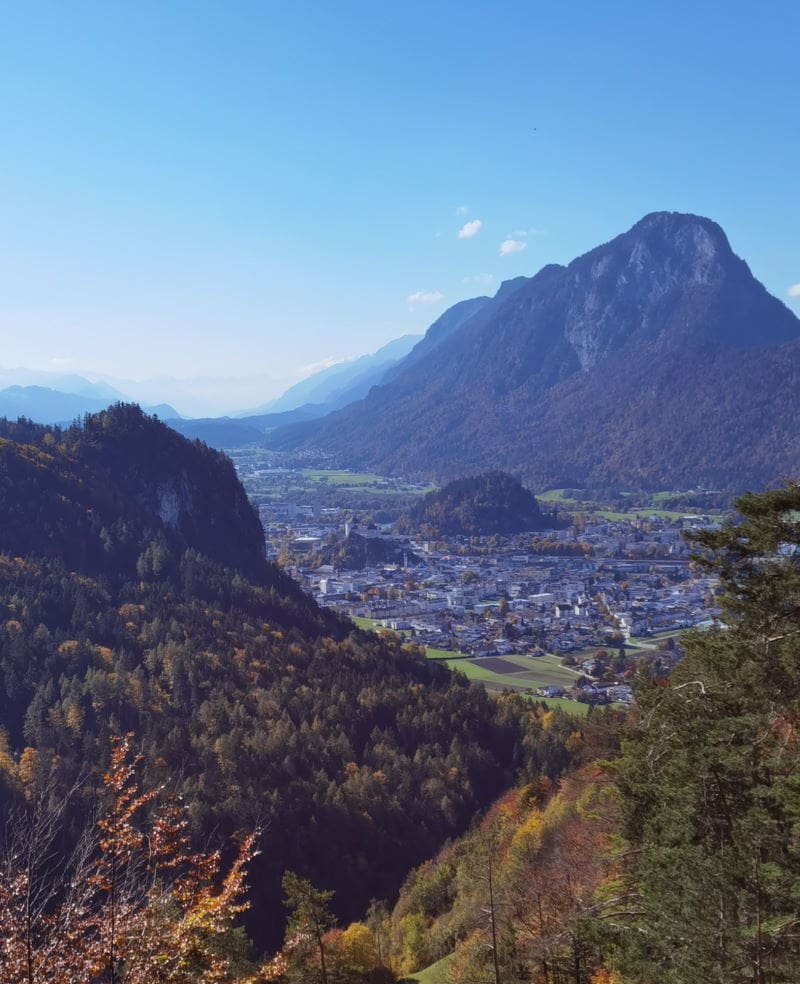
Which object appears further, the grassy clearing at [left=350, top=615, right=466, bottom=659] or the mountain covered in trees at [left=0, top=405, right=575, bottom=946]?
the grassy clearing at [left=350, top=615, right=466, bottom=659]

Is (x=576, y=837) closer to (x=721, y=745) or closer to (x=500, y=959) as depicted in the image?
(x=500, y=959)

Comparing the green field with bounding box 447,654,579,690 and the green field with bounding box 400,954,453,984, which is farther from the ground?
the green field with bounding box 400,954,453,984

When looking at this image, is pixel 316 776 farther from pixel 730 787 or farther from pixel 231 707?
pixel 730 787

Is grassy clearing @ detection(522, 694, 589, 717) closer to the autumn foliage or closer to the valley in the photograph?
the valley

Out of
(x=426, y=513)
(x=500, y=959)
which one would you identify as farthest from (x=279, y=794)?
(x=426, y=513)

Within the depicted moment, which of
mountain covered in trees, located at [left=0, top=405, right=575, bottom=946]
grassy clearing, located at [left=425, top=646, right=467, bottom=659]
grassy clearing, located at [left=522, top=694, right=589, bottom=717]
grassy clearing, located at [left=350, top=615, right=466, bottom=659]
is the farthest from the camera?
grassy clearing, located at [left=350, top=615, right=466, bottom=659]

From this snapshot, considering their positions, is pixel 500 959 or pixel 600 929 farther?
pixel 500 959

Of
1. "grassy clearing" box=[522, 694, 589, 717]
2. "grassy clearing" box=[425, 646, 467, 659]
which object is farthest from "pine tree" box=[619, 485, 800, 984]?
"grassy clearing" box=[425, 646, 467, 659]
